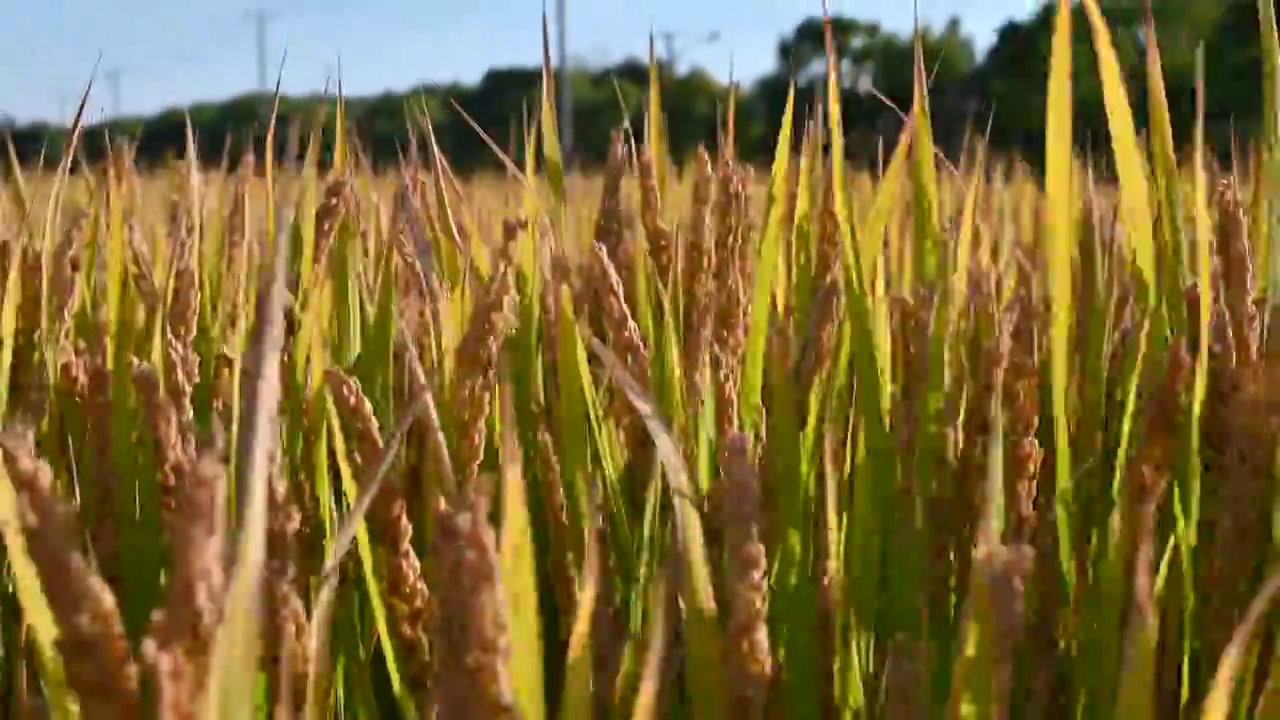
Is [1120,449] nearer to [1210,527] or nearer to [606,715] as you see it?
[1210,527]

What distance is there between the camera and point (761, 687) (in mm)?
321

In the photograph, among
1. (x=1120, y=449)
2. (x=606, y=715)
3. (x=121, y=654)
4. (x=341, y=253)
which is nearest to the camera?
(x=121, y=654)

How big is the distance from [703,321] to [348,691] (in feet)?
0.72

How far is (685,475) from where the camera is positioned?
34 cm

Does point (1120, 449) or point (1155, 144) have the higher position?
point (1155, 144)

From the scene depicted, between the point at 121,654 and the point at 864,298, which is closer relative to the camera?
the point at 121,654

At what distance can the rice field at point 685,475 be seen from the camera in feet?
0.89

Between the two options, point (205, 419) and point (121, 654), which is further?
point (205, 419)

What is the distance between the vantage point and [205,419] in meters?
0.56

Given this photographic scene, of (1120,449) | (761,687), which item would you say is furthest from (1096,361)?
(761,687)

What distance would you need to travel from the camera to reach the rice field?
10.7 inches

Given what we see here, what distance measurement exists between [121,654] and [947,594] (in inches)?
11.0

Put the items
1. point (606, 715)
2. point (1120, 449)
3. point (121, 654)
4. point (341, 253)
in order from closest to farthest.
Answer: point (121, 654) < point (606, 715) < point (1120, 449) < point (341, 253)

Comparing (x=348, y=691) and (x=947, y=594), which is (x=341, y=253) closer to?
(x=348, y=691)
